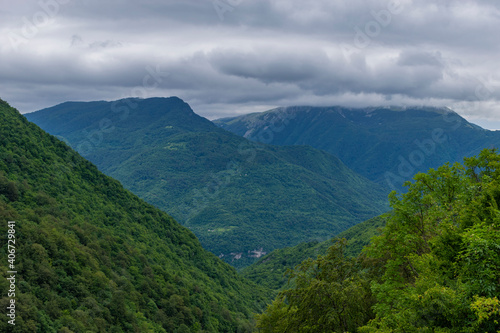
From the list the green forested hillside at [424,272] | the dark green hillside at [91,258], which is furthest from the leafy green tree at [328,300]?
the dark green hillside at [91,258]

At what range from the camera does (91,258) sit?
72.7 m

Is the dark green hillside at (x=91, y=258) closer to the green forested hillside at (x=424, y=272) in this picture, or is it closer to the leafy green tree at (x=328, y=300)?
the leafy green tree at (x=328, y=300)

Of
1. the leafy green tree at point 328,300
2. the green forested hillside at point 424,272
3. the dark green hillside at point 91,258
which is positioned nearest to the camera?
the green forested hillside at point 424,272

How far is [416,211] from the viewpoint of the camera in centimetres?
2839

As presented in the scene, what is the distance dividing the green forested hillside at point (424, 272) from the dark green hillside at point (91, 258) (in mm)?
37634

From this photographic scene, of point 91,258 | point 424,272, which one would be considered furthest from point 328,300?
point 91,258

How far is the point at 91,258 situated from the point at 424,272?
219ft

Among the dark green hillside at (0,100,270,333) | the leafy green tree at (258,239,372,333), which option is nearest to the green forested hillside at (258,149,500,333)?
the leafy green tree at (258,239,372,333)

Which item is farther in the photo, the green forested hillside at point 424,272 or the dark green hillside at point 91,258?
the dark green hillside at point 91,258

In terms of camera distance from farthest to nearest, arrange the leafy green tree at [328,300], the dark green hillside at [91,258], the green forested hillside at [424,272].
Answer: the dark green hillside at [91,258], the leafy green tree at [328,300], the green forested hillside at [424,272]

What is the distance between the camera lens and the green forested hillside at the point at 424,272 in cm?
1738

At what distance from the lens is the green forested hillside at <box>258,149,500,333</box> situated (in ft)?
57.0

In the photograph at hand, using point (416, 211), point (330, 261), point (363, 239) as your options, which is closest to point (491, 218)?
point (416, 211)

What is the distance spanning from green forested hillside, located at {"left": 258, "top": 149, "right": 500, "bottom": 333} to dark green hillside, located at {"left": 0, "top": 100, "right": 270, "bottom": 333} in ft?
123
